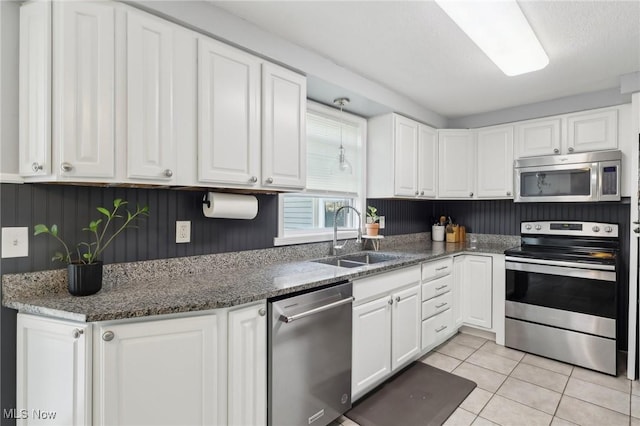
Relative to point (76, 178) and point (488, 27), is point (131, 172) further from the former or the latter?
point (488, 27)

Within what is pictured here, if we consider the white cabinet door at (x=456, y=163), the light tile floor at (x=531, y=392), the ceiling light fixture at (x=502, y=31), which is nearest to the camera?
the ceiling light fixture at (x=502, y=31)

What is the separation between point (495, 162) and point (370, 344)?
8.18 feet

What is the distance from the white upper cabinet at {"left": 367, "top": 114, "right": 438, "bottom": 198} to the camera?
10.0 feet

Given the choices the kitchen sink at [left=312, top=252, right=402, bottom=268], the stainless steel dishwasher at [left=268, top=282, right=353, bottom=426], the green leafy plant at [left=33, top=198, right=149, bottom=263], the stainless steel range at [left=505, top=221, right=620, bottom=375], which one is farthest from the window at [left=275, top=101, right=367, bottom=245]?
the stainless steel range at [left=505, top=221, right=620, bottom=375]

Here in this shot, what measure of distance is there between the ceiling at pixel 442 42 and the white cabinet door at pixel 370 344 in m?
1.69

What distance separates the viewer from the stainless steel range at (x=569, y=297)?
2536 millimetres

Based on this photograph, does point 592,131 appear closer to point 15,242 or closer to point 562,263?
point 562,263

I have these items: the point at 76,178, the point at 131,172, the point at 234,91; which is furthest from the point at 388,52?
the point at 76,178

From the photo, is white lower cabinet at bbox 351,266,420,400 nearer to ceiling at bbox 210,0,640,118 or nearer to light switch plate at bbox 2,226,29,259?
ceiling at bbox 210,0,640,118

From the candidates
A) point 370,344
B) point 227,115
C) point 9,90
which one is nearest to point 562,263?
point 370,344

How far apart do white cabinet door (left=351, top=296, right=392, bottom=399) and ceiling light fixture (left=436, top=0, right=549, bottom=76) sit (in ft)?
5.51

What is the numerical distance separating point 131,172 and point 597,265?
3271 mm

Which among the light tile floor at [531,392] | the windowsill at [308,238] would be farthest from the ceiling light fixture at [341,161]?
the light tile floor at [531,392]

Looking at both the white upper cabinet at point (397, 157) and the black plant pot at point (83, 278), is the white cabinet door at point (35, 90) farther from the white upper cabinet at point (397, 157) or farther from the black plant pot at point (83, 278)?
the white upper cabinet at point (397, 157)
